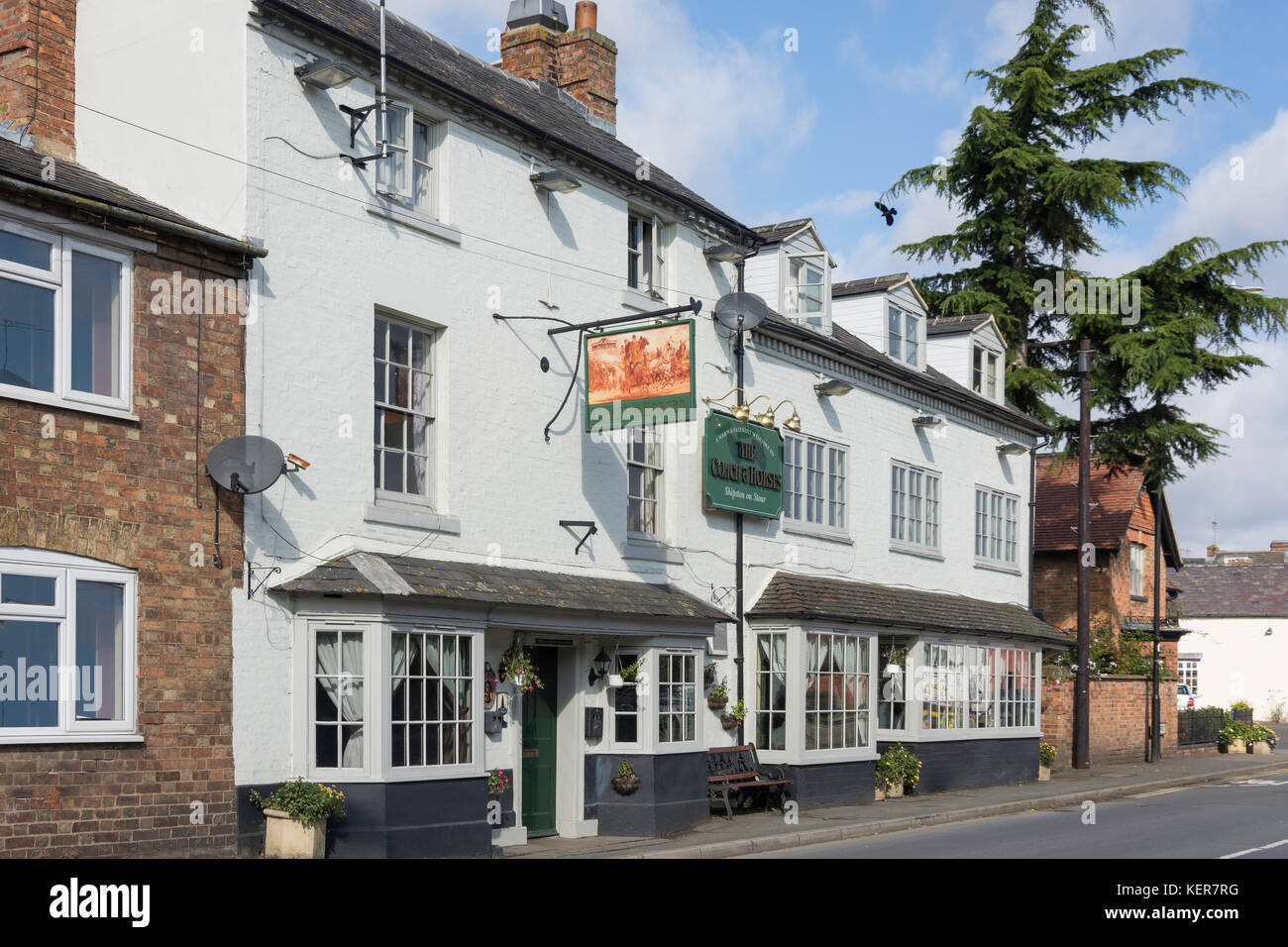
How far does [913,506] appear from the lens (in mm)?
26000

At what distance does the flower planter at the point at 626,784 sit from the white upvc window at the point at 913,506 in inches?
363

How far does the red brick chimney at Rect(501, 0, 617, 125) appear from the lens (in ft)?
74.3

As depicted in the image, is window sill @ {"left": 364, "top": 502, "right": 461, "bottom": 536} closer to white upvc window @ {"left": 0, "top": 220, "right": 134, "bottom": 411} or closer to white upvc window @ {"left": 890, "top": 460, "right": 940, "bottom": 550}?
white upvc window @ {"left": 0, "top": 220, "right": 134, "bottom": 411}

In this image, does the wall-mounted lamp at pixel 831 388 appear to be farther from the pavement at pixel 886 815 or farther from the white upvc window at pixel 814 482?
the pavement at pixel 886 815

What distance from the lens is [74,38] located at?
15.3 metres

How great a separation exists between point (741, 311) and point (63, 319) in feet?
33.4

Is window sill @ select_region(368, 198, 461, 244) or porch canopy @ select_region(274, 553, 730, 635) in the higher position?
window sill @ select_region(368, 198, 461, 244)

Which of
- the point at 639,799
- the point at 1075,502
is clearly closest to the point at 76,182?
the point at 639,799

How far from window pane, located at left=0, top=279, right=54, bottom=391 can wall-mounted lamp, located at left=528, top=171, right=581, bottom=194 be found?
6582mm

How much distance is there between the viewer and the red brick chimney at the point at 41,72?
14.5 m

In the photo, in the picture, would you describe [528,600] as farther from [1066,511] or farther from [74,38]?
[1066,511]

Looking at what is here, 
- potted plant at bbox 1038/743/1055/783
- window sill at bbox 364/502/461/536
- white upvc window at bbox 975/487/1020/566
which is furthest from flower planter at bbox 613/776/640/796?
potted plant at bbox 1038/743/1055/783
